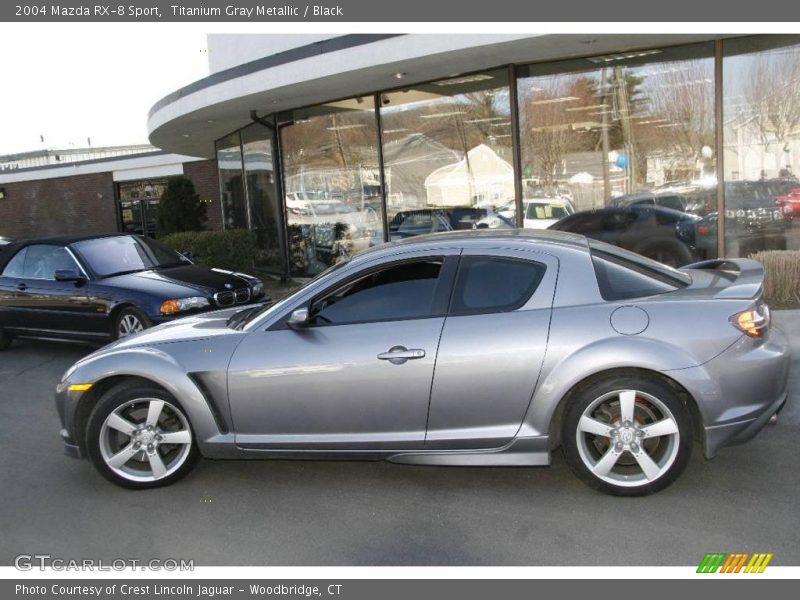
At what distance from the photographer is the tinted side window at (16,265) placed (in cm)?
935

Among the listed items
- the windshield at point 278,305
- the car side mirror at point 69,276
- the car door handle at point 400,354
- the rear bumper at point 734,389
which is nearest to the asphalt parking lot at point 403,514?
the rear bumper at point 734,389

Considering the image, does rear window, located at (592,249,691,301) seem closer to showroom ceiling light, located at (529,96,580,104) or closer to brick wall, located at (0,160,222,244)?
showroom ceiling light, located at (529,96,580,104)

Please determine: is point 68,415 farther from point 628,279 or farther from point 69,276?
point 69,276

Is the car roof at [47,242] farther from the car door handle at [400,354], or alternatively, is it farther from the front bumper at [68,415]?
the car door handle at [400,354]

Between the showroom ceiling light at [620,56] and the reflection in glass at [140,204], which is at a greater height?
the showroom ceiling light at [620,56]

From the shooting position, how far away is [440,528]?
13.2 feet

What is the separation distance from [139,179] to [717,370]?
28.4 meters

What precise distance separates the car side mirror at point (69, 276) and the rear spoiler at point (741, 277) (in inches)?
263

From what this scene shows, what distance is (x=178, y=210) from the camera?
23.0 metres

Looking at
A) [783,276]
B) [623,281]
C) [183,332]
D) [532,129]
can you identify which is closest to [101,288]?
[183,332]

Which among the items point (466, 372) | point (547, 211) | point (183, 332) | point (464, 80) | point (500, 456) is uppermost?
point (464, 80)

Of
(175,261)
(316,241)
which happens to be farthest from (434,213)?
(175,261)

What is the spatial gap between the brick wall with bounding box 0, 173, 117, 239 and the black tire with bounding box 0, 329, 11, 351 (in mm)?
21449

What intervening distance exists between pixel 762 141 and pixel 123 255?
28.3 feet
